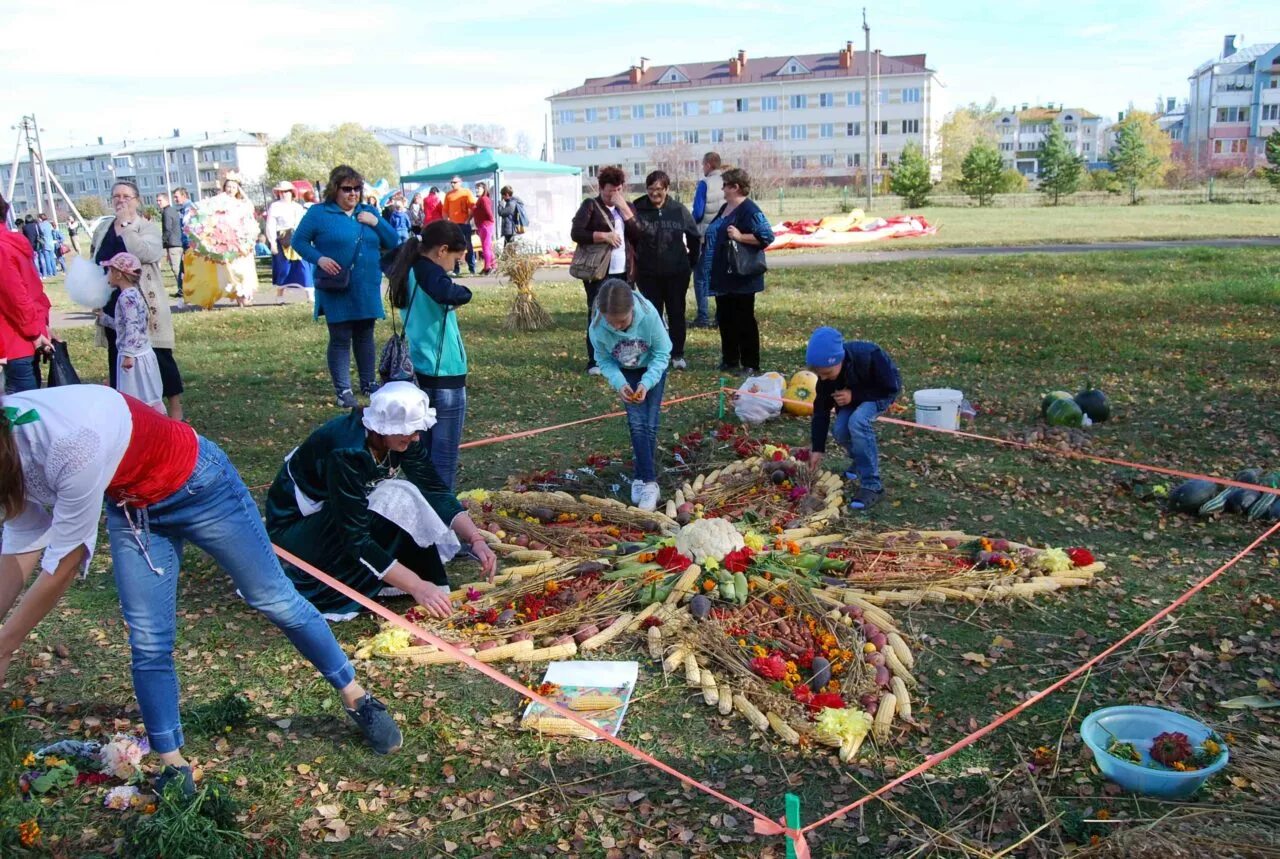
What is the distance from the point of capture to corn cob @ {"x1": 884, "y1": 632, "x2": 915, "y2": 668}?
4.20 metres

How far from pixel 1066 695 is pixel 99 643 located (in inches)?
168

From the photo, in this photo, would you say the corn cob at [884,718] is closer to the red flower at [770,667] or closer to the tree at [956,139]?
the red flower at [770,667]

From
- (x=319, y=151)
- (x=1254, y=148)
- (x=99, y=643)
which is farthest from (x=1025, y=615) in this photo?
(x=1254, y=148)

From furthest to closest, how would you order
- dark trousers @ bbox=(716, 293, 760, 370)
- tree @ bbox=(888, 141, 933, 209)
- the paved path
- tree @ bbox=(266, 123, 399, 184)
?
tree @ bbox=(266, 123, 399, 184)
tree @ bbox=(888, 141, 933, 209)
the paved path
dark trousers @ bbox=(716, 293, 760, 370)

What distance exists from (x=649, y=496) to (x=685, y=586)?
156 centimetres

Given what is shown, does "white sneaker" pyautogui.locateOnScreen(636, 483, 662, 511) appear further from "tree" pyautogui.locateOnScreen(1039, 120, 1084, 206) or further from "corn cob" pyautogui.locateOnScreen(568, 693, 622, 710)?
"tree" pyautogui.locateOnScreen(1039, 120, 1084, 206)

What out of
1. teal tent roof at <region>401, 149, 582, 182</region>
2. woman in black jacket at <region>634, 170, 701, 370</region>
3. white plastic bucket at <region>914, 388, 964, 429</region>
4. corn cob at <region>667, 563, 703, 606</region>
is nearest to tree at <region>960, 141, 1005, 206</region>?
teal tent roof at <region>401, 149, 582, 182</region>

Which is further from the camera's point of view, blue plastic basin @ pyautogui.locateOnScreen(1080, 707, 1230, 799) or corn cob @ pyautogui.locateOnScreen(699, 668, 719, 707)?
corn cob @ pyautogui.locateOnScreen(699, 668, 719, 707)

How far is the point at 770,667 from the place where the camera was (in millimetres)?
4062

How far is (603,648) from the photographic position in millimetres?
4449

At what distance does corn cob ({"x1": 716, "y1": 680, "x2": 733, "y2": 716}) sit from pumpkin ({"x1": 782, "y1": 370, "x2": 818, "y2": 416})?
13.7 feet

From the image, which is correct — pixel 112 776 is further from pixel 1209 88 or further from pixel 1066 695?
pixel 1209 88

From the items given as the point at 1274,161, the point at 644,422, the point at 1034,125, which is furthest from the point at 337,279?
the point at 1034,125

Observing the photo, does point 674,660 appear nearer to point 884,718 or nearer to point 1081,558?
point 884,718
